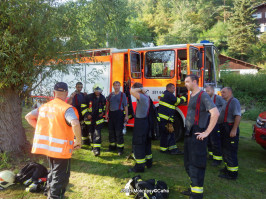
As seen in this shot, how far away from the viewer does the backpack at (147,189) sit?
10.5ft

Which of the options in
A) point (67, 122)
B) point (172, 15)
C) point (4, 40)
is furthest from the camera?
point (172, 15)

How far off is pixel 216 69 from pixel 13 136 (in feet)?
17.9

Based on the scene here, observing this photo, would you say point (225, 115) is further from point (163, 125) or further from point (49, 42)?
point (49, 42)

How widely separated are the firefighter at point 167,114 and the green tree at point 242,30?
3013 centimetres

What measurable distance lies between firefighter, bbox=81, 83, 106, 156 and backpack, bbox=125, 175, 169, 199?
184 cm

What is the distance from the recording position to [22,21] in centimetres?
407

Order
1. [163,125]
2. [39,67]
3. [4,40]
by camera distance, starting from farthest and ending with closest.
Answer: [163,125]
[39,67]
[4,40]

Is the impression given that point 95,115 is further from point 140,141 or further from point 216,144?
point 216,144

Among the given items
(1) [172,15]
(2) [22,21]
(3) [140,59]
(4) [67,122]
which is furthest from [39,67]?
(1) [172,15]

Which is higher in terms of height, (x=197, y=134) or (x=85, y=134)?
(x=197, y=134)

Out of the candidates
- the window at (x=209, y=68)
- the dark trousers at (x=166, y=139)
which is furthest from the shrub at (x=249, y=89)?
the dark trousers at (x=166, y=139)

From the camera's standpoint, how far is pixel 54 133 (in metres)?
2.68

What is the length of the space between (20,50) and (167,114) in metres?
3.46

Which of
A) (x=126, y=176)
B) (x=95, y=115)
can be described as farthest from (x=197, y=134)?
(x=95, y=115)
